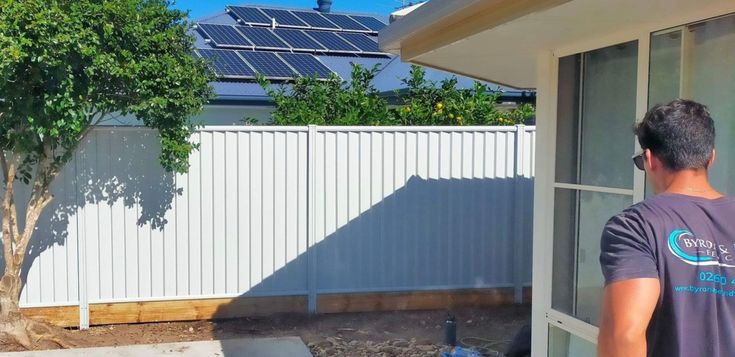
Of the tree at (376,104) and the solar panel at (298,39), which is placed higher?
the solar panel at (298,39)

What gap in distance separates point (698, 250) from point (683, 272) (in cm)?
7

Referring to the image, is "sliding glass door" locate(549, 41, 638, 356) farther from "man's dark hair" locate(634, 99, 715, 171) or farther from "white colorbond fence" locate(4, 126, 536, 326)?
"white colorbond fence" locate(4, 126, 536, 326)

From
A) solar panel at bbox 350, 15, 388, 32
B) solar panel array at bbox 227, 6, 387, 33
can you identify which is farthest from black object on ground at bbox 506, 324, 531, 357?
solar panel at bbox 350, 15, 388, 32

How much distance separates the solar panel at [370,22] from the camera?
1311cm

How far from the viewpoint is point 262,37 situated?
11.5 m

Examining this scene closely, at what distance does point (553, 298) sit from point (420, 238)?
2917 millimetres

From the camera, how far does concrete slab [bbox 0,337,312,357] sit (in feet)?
18.4

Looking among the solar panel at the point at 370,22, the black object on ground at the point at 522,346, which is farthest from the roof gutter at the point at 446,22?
the solar panel at the point at 370,22

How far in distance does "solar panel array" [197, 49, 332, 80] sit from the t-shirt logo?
302 inches

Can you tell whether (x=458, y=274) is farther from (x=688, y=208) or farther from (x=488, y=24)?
(x=688, y=208)

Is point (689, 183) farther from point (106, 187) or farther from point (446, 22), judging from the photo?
point (106, 187)

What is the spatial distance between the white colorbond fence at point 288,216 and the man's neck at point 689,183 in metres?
5.01

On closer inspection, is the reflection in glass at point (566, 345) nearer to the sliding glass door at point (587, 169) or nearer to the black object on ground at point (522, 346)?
the sliding glass door at point (587, 169)

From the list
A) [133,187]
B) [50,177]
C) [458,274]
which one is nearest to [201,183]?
[133,187]
